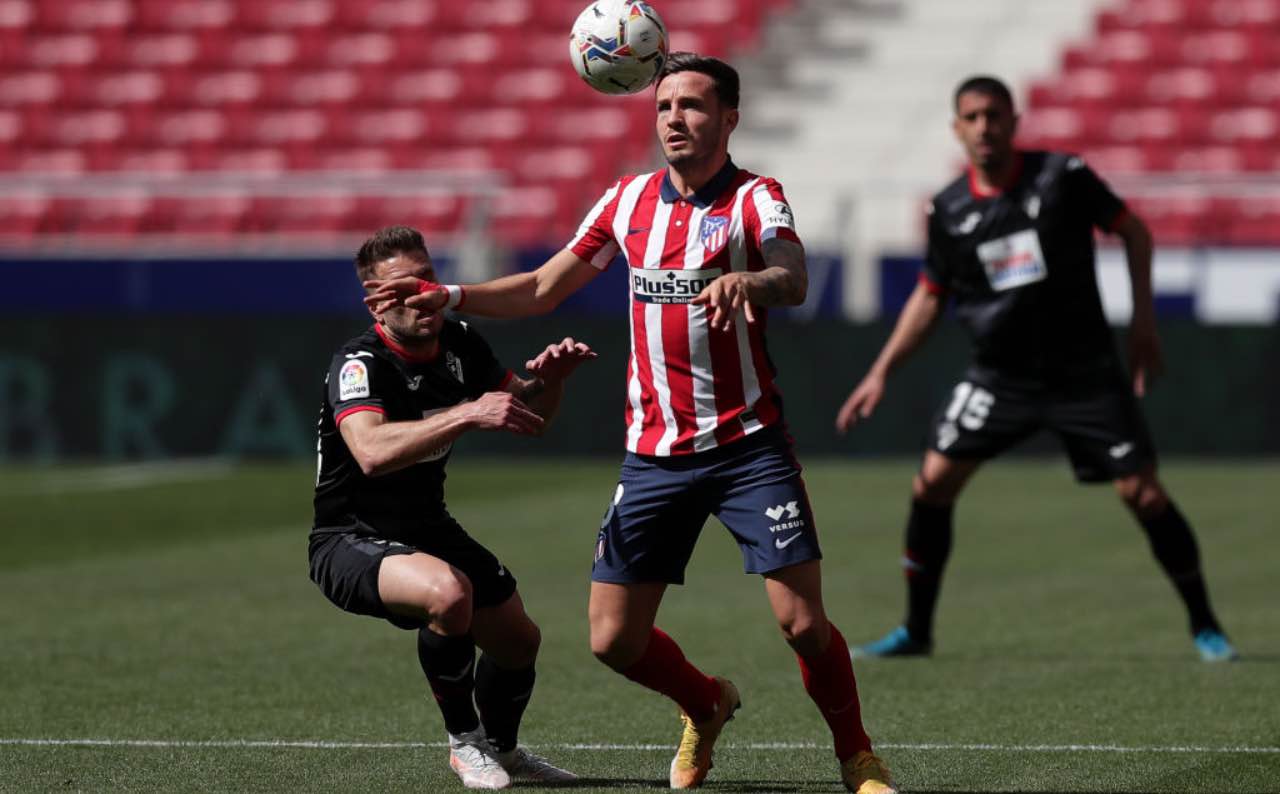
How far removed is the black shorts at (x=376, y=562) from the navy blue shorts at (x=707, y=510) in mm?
314

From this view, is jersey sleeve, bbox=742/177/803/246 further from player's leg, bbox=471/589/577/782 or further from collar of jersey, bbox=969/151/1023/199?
collar of jersey, bbox=969/151/1023/199

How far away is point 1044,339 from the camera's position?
27.3 ft

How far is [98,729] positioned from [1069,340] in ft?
12.7

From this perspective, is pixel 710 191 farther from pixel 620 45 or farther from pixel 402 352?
pixel 402 352

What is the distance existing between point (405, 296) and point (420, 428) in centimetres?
40

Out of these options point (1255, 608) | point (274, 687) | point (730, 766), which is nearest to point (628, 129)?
point (1255, 608)

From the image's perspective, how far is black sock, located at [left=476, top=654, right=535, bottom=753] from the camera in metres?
6.02

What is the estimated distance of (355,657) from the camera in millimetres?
8445

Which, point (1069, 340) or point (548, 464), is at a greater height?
point (1069, 340)

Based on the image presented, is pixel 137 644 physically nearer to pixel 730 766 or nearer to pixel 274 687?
pixel 274 687

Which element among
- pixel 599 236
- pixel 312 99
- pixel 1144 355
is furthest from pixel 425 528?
pixel 312 99

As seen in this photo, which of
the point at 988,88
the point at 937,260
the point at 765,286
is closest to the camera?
the point at 765,286

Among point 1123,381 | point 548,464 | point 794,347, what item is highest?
point 1123,381

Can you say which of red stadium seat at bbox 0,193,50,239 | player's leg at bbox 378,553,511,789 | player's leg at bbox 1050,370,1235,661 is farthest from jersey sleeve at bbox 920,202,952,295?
red stadium seat at bbox 0,193,50,239
